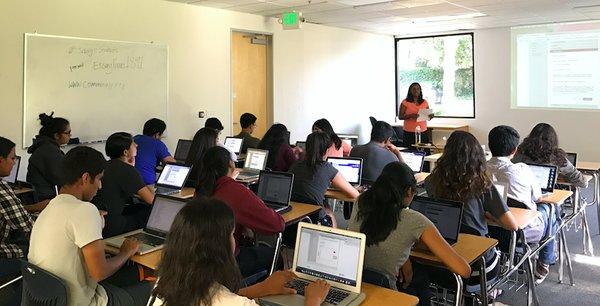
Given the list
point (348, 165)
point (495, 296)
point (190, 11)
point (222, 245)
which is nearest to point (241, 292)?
point (222, 245)

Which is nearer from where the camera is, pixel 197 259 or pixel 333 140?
pixel 197 259

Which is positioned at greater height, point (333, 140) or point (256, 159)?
point (333, 140)

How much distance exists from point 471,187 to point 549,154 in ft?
5.89

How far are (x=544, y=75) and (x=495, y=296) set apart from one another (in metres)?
7.17

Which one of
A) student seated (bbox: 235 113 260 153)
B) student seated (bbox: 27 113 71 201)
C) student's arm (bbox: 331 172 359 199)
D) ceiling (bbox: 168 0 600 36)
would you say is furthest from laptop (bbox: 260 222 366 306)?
ceiling (bbox: 168 0 600 36)

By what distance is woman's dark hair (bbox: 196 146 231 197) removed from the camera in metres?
3.00

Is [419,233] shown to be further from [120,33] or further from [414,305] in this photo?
[120,33]

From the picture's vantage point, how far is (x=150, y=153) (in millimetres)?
5195

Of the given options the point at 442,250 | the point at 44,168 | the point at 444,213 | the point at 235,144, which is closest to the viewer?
the point at 442,250

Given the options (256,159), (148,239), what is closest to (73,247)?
(148,239)

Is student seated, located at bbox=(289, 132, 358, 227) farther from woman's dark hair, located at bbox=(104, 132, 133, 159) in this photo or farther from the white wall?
the white wall

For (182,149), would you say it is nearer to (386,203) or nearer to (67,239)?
(67,239)

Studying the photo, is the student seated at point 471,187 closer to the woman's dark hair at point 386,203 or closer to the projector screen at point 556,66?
the woman's dark hair at point 386,203

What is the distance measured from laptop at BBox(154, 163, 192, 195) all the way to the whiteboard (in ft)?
6.00
